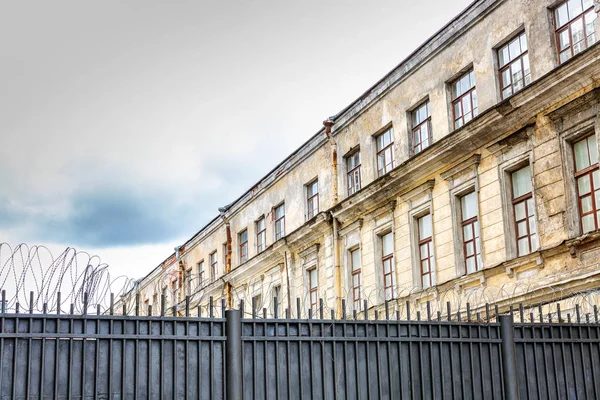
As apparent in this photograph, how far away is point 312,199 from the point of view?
27266 millimetres

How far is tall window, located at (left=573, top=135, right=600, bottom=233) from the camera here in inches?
597

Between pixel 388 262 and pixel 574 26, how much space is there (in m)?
8.70

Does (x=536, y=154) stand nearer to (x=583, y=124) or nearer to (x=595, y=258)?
(x=583, y=124)

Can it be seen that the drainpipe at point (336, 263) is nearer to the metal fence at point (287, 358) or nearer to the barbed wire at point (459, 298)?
the barbed wire at point (459, 298)

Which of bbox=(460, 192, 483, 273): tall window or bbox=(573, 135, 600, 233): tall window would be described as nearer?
bbox=(573, 135, 600, 233): tall window

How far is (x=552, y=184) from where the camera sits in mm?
16031

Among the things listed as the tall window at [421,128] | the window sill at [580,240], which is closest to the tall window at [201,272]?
the tall window at [421,128]

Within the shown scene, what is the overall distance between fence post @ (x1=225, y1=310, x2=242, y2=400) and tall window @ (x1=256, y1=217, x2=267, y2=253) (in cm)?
2414

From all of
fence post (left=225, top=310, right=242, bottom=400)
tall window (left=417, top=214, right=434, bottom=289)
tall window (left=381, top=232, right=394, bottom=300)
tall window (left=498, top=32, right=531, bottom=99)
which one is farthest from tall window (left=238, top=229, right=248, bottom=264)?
fence post (left=225, top=310, right=242, bottom=400)

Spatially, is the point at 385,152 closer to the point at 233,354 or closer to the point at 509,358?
the point at 509,358

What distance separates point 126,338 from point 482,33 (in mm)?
13852

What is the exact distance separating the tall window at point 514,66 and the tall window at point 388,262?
5.82 m

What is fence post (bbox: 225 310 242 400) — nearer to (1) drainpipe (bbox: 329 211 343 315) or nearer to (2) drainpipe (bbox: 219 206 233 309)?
(1) drainpipe (bbox: 329 211 343 315)

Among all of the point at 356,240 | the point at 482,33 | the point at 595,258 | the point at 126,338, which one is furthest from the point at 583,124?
the point at 126,338
